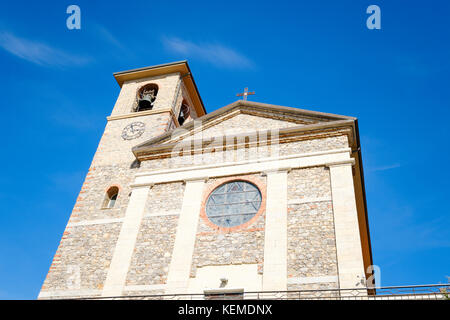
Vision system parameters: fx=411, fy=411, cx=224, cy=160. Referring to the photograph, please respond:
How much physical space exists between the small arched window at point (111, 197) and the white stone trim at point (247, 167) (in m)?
1.49

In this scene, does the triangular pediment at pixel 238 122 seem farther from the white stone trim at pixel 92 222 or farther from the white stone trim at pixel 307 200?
the white stone trim at pixel 307 200

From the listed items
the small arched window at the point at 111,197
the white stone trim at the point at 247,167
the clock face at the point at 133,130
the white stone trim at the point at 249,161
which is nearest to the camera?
the white stone trim at the point at 247,167

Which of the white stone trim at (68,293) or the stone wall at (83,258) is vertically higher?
the stone wall at (83,258)

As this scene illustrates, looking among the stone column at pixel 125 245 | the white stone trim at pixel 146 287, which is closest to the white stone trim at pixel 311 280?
the white stone trim at pixel 146 287

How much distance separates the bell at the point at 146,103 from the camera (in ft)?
64.7

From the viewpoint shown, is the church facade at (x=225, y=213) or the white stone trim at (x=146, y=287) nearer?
the church facade at (x=225, y=213)

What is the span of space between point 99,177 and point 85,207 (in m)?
1.59

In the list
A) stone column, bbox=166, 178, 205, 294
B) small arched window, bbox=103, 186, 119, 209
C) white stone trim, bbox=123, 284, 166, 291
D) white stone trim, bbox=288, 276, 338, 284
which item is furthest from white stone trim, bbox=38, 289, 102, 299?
white stone trim, bbox=288, 276, 338, 284

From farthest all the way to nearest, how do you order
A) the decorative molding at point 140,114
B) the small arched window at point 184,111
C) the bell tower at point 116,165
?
the small arched window at point 184,111 → the decorative molding at point 140,114 → the bell tower at point 116,165

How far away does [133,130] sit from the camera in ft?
59.1

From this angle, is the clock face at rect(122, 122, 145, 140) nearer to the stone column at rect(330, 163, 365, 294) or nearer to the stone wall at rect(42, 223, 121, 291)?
the stone wall at rect(42, 223, 121, 291)

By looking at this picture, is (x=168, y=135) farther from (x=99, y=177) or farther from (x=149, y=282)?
(x=149, y=282)
